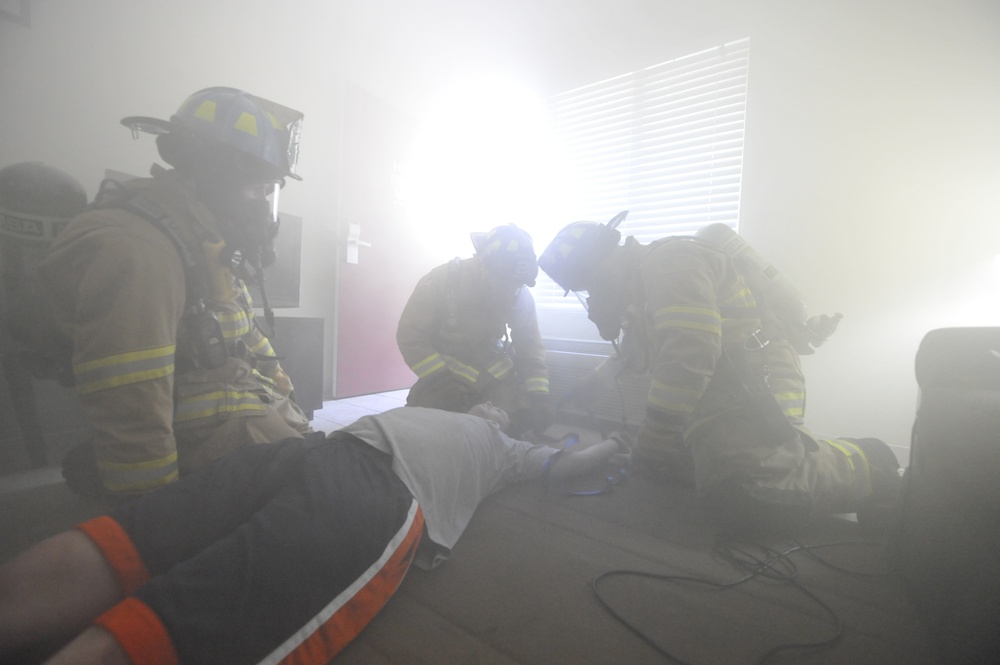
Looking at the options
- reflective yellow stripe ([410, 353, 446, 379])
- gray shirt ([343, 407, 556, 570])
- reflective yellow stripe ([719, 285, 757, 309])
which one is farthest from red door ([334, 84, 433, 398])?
reflective yellow stripe ([719, 285, 757, 309])

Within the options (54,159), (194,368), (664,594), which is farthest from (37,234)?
(664,594)

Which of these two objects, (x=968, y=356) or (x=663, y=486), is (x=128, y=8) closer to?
(x=663, y=486)

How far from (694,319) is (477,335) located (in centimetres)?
124

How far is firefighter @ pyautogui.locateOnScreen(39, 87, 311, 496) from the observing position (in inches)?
40.4

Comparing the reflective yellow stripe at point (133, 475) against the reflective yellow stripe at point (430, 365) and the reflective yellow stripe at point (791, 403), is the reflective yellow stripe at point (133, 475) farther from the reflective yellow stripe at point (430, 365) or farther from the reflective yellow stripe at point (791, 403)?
the reflective yellow stripe at point (791, 403)

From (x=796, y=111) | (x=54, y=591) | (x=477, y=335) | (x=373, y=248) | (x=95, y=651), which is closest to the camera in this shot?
(x=95, y=651)

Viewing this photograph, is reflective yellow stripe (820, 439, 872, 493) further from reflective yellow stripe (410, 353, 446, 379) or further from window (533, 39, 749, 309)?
window (533, 39, 749, 309)

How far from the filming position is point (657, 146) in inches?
123

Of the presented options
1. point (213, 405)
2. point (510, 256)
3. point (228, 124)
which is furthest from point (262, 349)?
point (510, 256)

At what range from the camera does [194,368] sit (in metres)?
1.25

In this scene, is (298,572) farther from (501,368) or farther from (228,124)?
(501,368)

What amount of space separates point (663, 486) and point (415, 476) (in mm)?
1066

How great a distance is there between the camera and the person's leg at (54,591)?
655mm

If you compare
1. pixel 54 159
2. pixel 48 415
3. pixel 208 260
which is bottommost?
pixel 48 415
